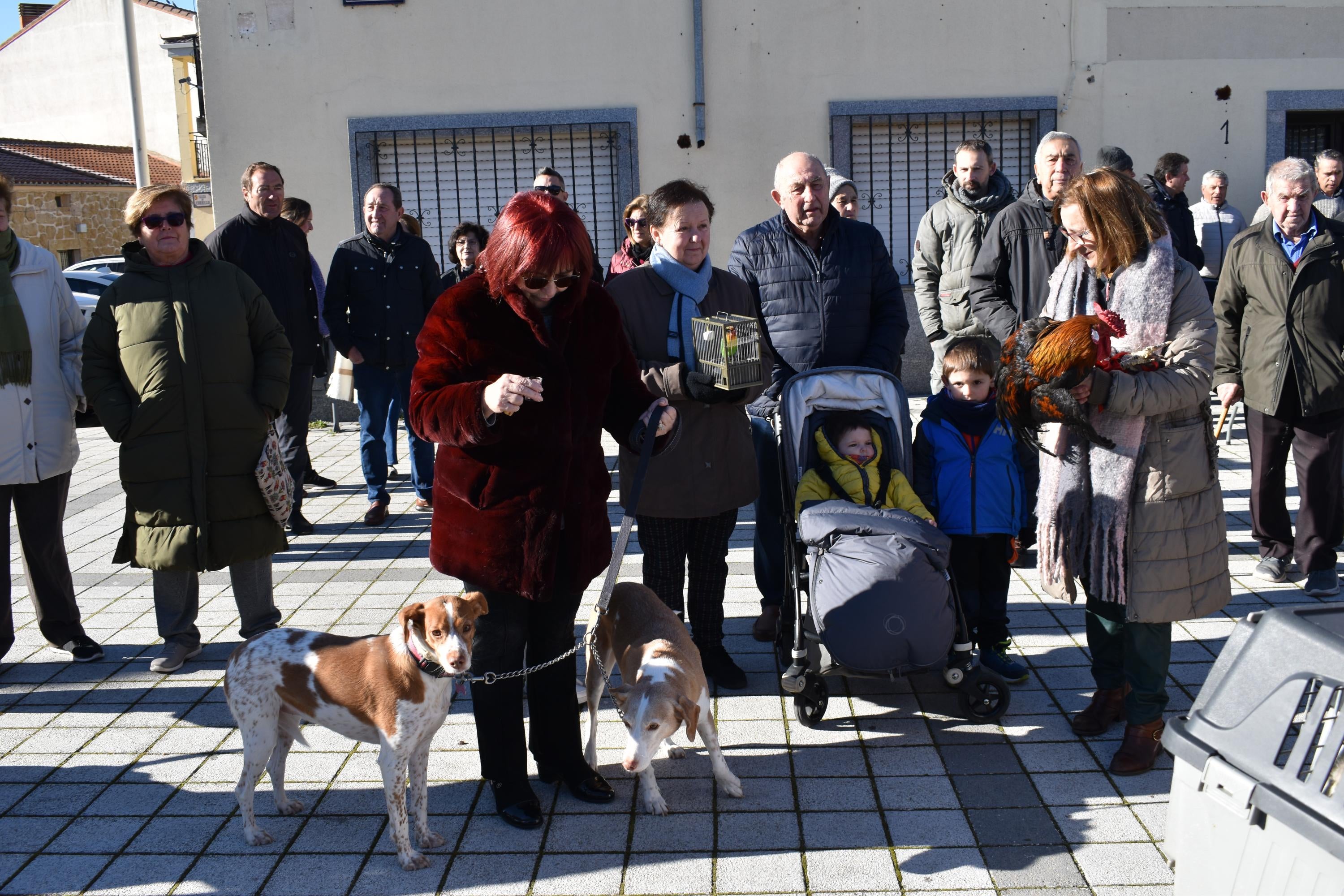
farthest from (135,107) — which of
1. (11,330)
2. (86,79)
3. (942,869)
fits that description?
(86,79)

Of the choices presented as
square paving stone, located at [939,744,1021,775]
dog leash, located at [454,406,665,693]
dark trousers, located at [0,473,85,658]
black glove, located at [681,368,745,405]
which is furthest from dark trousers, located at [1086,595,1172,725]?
dark trousers, located at [0,473,85,658]

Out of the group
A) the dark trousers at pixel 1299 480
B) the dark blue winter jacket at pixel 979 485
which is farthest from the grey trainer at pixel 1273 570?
the dark blue winter jacket at pixel 979 485

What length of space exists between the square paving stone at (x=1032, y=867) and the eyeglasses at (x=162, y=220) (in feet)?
13.0

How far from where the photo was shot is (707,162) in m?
11.6

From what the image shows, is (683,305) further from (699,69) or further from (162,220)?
(699,69)

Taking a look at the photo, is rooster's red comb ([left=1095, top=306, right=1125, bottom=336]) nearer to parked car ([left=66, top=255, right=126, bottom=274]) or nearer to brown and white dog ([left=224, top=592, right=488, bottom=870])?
brown and white dog ([left=224, top=592, right=488, bottom=870])

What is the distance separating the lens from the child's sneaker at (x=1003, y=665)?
471cm

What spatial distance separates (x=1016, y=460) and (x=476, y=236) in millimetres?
5036

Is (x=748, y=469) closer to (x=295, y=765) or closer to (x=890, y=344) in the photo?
(x=890, y=344)

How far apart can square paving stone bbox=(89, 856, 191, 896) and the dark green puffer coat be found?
5.37 feet

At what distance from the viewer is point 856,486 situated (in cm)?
459

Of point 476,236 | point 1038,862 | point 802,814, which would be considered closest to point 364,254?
point 476,236

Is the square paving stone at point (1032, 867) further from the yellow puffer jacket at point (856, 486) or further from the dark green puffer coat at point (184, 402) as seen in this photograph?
the dark green puffer coat at point (184, 402)

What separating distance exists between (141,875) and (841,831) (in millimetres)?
2148
